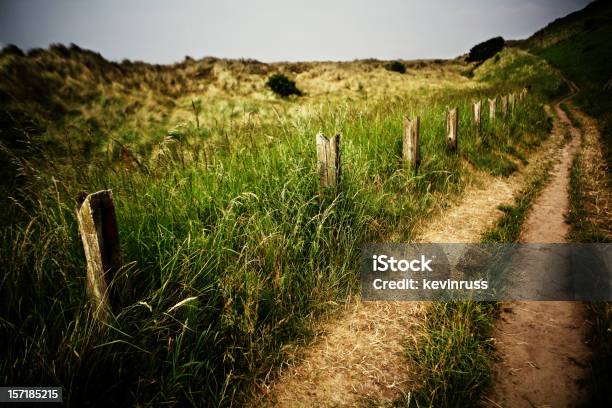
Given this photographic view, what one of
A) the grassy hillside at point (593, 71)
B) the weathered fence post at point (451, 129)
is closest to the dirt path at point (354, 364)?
the weathered fence post at point (451, 129)

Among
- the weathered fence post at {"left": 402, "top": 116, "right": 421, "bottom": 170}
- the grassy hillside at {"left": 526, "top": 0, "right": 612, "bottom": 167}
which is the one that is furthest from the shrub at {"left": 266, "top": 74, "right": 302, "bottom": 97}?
the grassy hillside at {"left": 526, "top": 0, "right": 612, "bottom": 167}

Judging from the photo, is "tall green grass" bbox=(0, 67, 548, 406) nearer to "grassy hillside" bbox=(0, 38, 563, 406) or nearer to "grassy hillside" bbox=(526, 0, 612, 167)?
"grassy hillside" bbox=(0, 38, 563, 406)

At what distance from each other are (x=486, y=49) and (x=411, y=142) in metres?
57.3

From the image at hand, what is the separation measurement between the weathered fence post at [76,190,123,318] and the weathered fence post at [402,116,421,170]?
13.6ft

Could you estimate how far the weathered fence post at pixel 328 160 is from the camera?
3.05 m

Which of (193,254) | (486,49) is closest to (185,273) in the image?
(193,254)

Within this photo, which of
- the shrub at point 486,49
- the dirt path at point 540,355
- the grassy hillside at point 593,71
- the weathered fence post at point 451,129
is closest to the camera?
the dirt path at point 540,355

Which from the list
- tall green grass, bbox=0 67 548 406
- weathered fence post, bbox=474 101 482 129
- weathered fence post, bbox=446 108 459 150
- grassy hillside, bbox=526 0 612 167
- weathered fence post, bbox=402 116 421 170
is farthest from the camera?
grassy hillside, bbox=526 0 612 167

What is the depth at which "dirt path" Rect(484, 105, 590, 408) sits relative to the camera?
1.85 metres

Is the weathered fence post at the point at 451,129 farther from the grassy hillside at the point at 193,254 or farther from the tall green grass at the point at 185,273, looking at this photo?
the tall green grass at the point at 185,273

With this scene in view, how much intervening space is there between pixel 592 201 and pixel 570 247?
1883 millimetres

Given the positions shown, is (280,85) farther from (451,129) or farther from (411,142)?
(411,142)

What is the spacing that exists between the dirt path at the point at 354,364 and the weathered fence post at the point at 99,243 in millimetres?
1149

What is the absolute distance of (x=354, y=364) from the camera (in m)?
2.12
